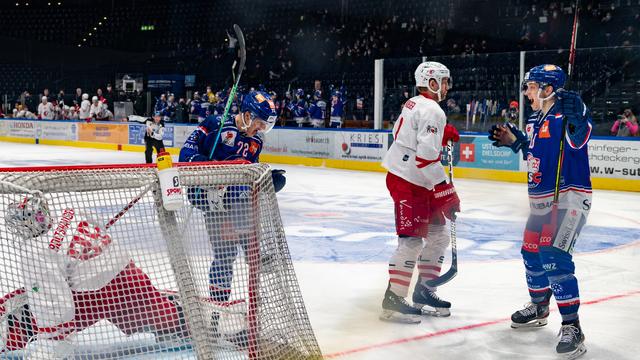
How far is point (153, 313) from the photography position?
10.5 feet

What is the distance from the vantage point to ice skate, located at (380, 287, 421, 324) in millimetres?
4566

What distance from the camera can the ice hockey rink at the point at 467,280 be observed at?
13.5 feet

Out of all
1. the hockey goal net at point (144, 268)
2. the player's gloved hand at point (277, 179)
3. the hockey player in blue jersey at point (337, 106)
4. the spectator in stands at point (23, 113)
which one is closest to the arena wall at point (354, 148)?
the hockey player in blue jersey at point (337, 106)

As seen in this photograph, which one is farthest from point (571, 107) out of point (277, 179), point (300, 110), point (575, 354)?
point (300, 110)

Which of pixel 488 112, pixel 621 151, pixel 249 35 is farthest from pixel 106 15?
pixel 621 151

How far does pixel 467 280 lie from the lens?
18.8 ft

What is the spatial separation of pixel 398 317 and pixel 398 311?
36mm

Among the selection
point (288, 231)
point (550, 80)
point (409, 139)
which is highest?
point (550, 80)

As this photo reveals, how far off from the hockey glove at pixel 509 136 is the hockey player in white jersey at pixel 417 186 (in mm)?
358

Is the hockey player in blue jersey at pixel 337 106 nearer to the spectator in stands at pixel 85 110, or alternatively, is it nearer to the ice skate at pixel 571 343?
the spectator in stands at pixel 85 110

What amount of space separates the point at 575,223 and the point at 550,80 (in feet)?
2.48

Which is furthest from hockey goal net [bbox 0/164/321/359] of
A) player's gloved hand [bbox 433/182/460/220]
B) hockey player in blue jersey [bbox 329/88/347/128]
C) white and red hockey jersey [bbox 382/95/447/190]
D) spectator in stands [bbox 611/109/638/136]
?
hockey player in blue jersey [bbox 329/88/347/128]

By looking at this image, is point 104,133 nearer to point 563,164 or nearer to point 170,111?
point 170,111

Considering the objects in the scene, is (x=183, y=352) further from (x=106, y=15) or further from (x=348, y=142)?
(x=106, y=15)
